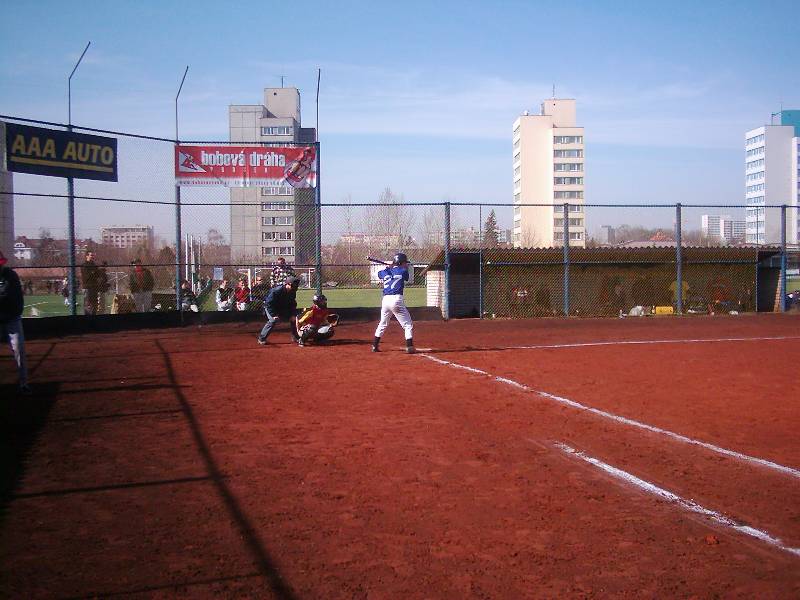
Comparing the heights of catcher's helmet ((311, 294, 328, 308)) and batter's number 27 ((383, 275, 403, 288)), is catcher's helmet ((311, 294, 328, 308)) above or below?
below

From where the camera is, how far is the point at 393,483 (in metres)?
5.89

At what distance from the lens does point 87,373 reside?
11.8 m

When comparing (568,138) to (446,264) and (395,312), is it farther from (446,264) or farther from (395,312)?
(395,312)

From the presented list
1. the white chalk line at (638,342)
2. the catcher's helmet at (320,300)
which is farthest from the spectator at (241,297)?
the white chalk line at (638,342)

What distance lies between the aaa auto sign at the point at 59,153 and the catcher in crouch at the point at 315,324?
7254 millimetres

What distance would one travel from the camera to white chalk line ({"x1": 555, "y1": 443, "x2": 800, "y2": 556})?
4.64 meters

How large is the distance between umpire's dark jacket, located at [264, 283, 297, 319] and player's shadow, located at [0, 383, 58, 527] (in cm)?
564

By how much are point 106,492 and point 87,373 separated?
6749 mm

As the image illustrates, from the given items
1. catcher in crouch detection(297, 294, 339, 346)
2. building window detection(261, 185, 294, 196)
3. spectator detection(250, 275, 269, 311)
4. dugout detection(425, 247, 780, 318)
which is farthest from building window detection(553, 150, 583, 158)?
catcher in crouch detection(297, 294, 339, 346)

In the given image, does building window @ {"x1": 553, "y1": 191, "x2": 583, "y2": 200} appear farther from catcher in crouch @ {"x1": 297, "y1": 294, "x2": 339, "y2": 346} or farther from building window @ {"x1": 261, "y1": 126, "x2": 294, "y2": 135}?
catcher in crouch @ {"x1": 297, "y1": 294, "x2": 339, "y2": 346}

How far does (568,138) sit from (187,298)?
242 feet

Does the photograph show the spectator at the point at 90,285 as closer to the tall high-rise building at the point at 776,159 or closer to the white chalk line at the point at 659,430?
the white chalk line at the point at 659,430

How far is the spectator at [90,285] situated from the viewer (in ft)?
60.8

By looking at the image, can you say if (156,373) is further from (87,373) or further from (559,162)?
(559,162)
